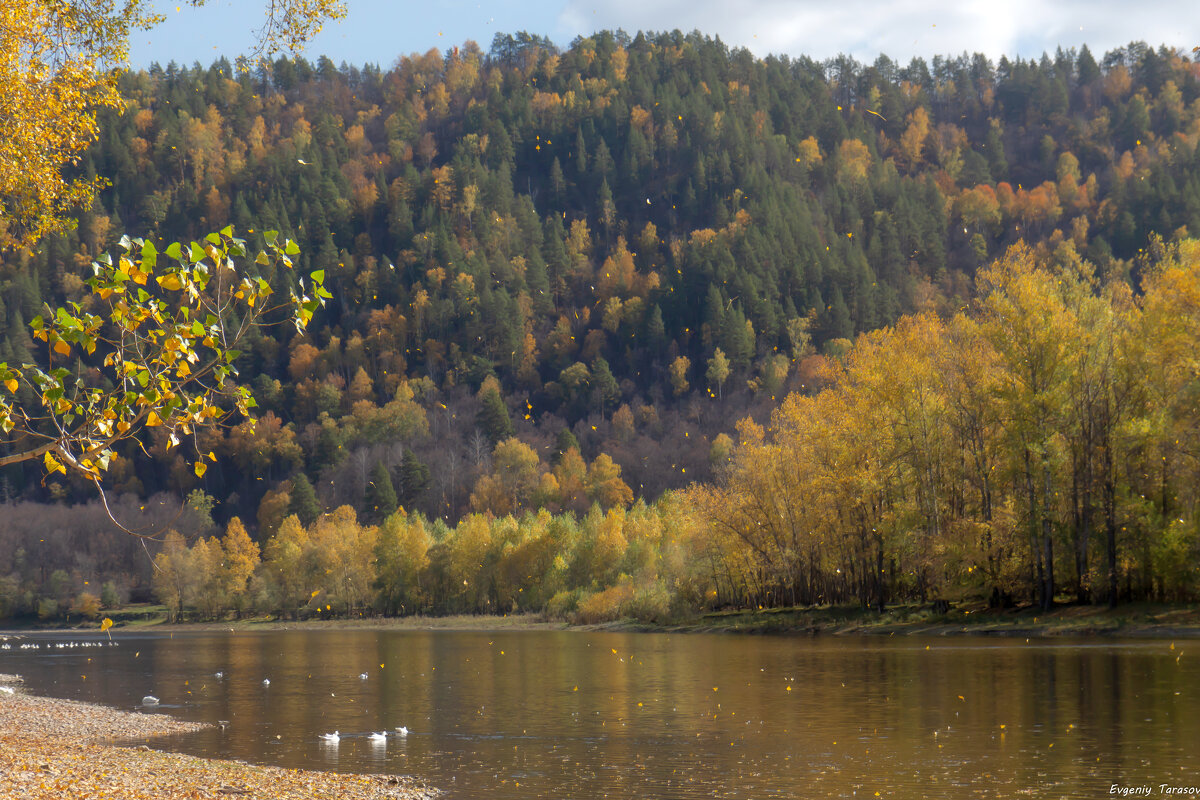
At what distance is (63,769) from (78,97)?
13257mm

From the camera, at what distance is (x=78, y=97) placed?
2100cm

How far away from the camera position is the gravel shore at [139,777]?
1802 centimetres

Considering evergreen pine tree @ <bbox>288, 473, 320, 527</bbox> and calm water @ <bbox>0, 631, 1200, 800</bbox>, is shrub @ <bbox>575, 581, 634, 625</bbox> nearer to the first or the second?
calm water @ <bbox>0, 631, 1200, 800</bbox>

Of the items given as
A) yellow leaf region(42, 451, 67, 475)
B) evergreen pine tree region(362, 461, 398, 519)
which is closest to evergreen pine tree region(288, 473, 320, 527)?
evergreen pine tree region(362, 461, 398, 519)

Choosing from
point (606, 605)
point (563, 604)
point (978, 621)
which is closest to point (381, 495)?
point (563, 604)

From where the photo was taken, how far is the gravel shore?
1802cm

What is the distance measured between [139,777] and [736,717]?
54.2ft

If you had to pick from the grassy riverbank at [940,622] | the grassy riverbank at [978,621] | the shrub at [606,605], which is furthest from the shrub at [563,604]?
the grassy riverbank at [978,621]

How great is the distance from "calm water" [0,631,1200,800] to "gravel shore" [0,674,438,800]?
168 cm

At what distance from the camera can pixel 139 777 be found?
2025 centimetres

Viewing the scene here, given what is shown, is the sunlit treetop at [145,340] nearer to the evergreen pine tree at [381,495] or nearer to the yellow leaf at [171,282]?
the yellow leaf at [171,282]

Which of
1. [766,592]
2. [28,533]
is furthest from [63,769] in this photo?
[28,533]

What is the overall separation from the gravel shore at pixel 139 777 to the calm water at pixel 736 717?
168 cm

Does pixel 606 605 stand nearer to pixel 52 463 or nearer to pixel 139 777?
pixel 139 777
